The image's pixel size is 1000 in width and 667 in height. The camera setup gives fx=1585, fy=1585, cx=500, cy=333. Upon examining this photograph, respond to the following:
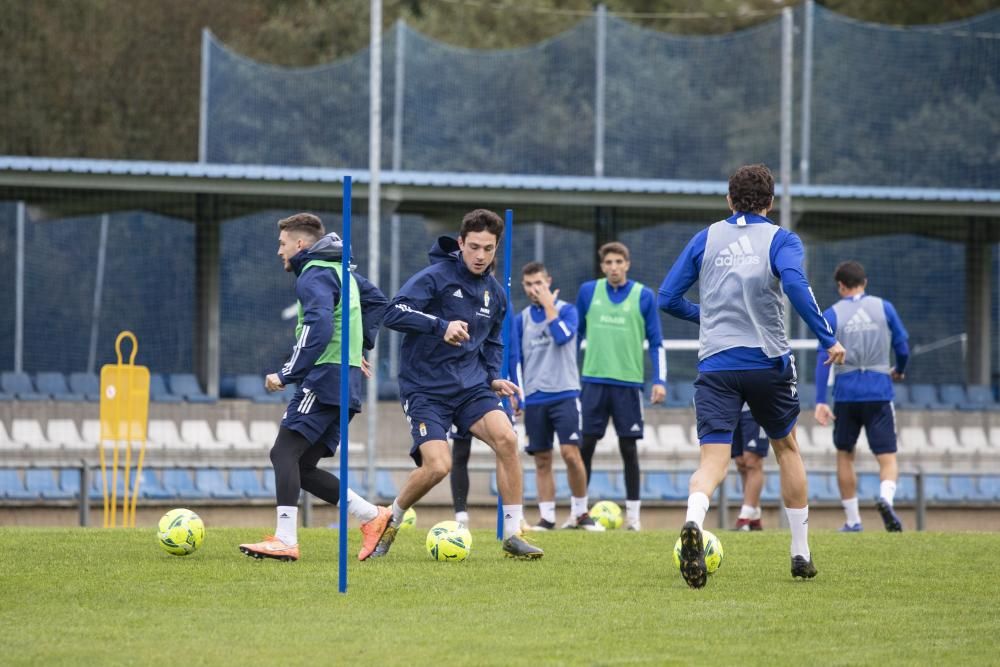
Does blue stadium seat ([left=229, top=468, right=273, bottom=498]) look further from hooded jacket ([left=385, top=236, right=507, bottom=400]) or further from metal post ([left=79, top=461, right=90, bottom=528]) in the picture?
hooded jacket ([left=385, top=236, right=507, bottom=400])

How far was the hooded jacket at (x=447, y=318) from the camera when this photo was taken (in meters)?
9.24

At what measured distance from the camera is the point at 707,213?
87.0 feet

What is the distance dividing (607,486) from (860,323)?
7.66 meters

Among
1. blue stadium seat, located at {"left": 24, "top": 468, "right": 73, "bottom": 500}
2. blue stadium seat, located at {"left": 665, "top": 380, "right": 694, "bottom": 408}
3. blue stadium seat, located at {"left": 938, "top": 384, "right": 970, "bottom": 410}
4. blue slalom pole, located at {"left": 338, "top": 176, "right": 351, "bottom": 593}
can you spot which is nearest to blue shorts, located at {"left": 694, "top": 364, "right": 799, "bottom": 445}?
blue slalom pole, located at {"left": 338, "top": 176, "right": 351, "bottom": 593}

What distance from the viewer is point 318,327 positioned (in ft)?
29.5

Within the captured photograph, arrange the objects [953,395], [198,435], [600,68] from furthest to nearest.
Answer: [600,68] → [953,395] → [198,435]

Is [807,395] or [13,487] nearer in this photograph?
[13,487]

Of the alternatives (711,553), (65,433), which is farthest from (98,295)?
(711,553)

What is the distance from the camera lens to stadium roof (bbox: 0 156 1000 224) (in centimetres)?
2403

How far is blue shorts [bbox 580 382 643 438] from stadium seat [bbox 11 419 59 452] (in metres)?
10.7

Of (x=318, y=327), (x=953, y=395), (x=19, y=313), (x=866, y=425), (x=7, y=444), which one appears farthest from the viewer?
(x=953, y=395)

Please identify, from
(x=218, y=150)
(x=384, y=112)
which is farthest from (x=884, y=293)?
(x=218, y=150)

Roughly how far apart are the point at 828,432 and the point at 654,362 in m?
11.7

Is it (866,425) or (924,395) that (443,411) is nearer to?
(866,425)
